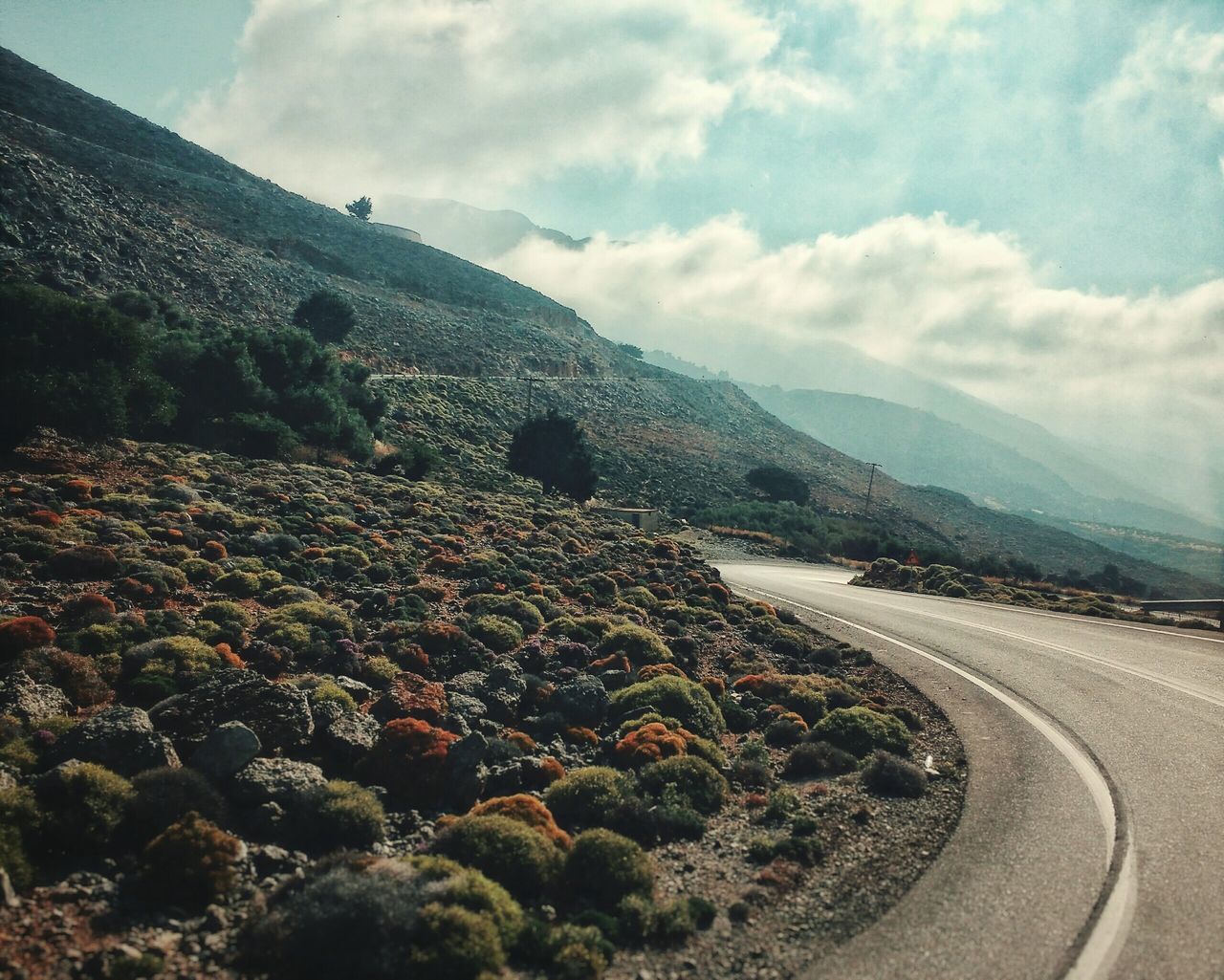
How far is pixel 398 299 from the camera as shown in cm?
10975

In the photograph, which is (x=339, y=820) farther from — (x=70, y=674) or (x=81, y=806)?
(x=70, y=674)

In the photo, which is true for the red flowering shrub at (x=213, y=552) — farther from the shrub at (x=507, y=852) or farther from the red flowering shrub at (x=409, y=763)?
the shrub at (x=507, y=852)

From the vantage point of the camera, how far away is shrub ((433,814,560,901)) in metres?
8.36

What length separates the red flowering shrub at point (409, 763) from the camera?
10453 mm

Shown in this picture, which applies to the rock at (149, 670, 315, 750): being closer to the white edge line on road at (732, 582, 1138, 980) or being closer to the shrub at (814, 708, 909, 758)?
the shrub at (814, 708, 909, 758)

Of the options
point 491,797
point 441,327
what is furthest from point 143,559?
point 441,327

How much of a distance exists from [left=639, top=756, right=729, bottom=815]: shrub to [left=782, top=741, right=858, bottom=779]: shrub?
1.62 metres

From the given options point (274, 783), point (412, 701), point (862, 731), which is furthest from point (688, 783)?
point (274, 783)

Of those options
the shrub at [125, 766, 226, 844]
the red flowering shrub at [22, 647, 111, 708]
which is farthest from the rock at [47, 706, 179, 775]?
the red flowering shrub at [22, 647, 111, 708]

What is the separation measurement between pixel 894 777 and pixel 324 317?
3058 inches

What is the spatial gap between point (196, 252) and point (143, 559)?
73.8 m

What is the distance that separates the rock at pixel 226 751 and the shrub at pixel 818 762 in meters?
8.51

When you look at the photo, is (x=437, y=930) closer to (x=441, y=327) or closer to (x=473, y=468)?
(x=473, y=468)

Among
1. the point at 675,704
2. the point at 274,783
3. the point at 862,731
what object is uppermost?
the point at 862,731
